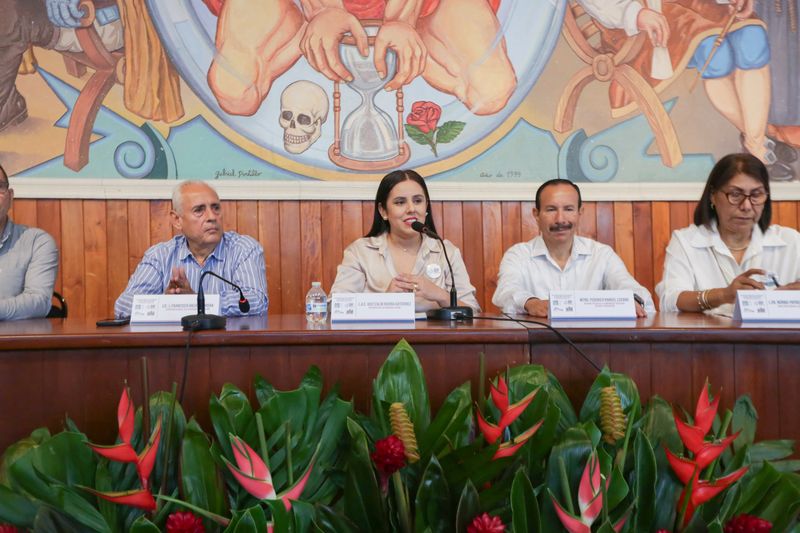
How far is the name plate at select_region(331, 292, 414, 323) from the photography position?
61.9 inches

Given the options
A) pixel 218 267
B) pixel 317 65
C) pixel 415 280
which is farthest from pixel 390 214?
pixel 317 65

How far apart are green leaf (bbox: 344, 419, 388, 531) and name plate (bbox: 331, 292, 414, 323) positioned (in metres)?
0.59

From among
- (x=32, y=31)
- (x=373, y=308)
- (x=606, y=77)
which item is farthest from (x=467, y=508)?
(x=32, y=31)

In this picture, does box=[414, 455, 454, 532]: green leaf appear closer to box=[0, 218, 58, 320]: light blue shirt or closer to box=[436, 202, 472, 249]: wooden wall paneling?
box=[0, 218, 58, 320]: light blue shirt

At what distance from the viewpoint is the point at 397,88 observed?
2980 millimetres

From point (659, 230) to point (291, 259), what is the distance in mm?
1700

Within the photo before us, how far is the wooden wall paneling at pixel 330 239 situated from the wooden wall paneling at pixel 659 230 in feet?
4.75

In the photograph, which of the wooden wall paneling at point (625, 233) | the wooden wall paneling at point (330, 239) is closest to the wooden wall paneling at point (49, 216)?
the wooden wall paneling at point (330, 239)

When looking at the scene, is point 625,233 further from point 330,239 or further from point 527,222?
point 330,239

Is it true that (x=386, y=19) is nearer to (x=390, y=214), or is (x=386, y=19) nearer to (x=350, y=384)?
(x=390, y=214)

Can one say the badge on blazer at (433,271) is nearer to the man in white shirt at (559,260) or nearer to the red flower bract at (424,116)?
the man in white shirt at (559,260)

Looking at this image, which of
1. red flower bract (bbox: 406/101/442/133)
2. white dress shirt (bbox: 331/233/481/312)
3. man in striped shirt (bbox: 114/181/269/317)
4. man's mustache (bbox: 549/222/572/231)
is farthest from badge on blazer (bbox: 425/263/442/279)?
red flower bract (bbox: 406/101/442/133)

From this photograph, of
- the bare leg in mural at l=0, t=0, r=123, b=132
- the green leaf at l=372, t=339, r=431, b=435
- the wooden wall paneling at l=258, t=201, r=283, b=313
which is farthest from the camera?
the wooden wall paneling at l=258, t=201, r=283, b=313

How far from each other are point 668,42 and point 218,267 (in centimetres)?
226
